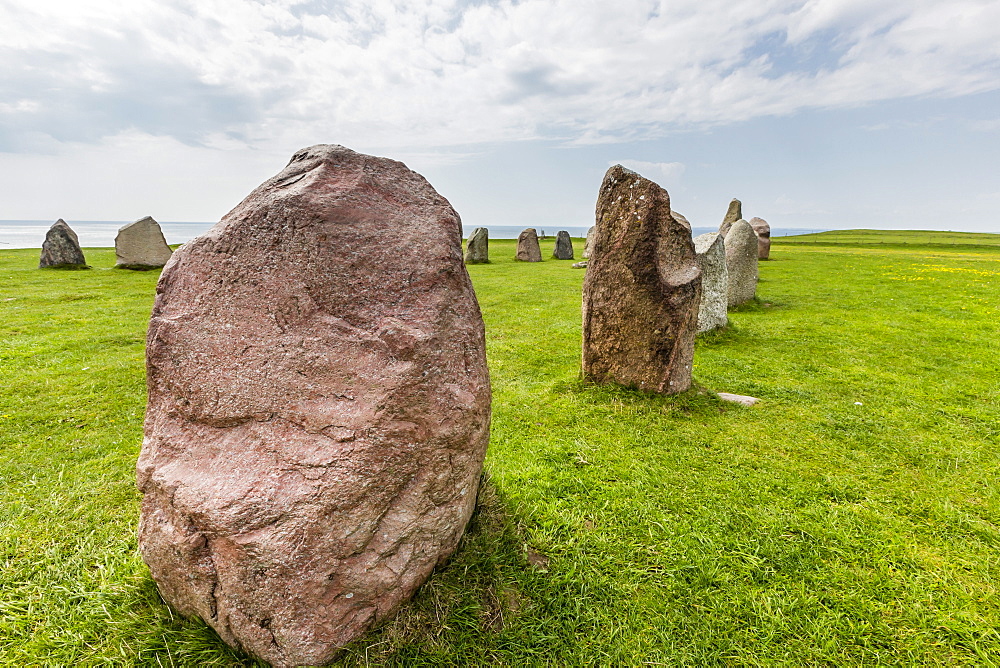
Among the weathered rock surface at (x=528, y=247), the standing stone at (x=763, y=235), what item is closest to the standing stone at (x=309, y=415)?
the weathered rock surface at (x=528, y=247)

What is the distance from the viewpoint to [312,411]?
7.99 ft

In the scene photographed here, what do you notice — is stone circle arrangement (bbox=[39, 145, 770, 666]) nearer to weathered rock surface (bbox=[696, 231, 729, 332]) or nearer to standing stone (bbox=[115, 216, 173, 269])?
weathered rock surface (bbox=[696, 231, 729, 332])

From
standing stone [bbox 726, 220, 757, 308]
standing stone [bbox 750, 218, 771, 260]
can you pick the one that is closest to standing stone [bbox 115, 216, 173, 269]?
standing stone [bbox 726, 220, 757, 308]

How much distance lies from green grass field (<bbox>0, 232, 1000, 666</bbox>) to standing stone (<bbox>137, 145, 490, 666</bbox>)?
32 centimetres

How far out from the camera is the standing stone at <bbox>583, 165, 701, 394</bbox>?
18.9 ft

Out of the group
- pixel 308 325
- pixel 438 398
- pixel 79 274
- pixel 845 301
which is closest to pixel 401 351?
pixel 438 398

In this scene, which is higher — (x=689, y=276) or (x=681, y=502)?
(x=689, y=276)

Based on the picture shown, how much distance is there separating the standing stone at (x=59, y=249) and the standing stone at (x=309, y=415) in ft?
65.6

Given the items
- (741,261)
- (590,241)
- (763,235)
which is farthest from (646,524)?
(763,235)

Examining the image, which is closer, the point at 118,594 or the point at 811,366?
the point at 118,594

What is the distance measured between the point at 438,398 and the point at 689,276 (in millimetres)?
4184

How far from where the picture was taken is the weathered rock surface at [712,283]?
342 inches

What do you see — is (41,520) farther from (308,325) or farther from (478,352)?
(478,352)

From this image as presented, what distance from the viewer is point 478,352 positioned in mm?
2756
